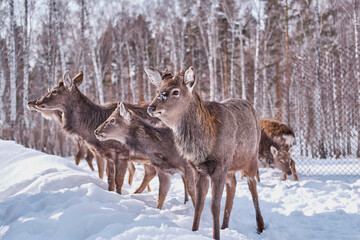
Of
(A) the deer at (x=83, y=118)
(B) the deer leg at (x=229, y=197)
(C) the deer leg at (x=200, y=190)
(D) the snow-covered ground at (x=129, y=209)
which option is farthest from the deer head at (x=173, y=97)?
(A) the deer at (x=83, y=118)

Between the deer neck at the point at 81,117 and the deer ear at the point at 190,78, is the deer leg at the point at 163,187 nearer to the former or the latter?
the deer neck at the point at 81,117

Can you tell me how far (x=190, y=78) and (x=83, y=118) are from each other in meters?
3.46

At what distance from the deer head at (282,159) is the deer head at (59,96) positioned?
19.6 feet

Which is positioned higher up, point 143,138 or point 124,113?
point 124,113

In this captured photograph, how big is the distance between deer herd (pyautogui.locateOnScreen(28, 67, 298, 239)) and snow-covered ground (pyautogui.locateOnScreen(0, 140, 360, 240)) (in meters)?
0.53

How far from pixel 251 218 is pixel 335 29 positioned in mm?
23033

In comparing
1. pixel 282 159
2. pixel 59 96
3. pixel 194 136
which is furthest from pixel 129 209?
pixel 282 159

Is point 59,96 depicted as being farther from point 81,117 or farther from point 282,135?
point 282,135

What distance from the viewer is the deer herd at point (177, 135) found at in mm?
3842

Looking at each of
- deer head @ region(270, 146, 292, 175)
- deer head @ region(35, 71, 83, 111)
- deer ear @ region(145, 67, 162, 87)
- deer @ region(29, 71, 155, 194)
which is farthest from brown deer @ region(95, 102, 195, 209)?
deer head @ region(270, 146, 292, 175)

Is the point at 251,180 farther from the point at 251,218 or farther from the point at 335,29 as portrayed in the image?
the point at 335,29

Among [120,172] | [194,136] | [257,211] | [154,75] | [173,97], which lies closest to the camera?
[173,97]

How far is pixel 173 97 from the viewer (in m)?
3.73

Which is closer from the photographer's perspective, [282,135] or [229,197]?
[229,197]
